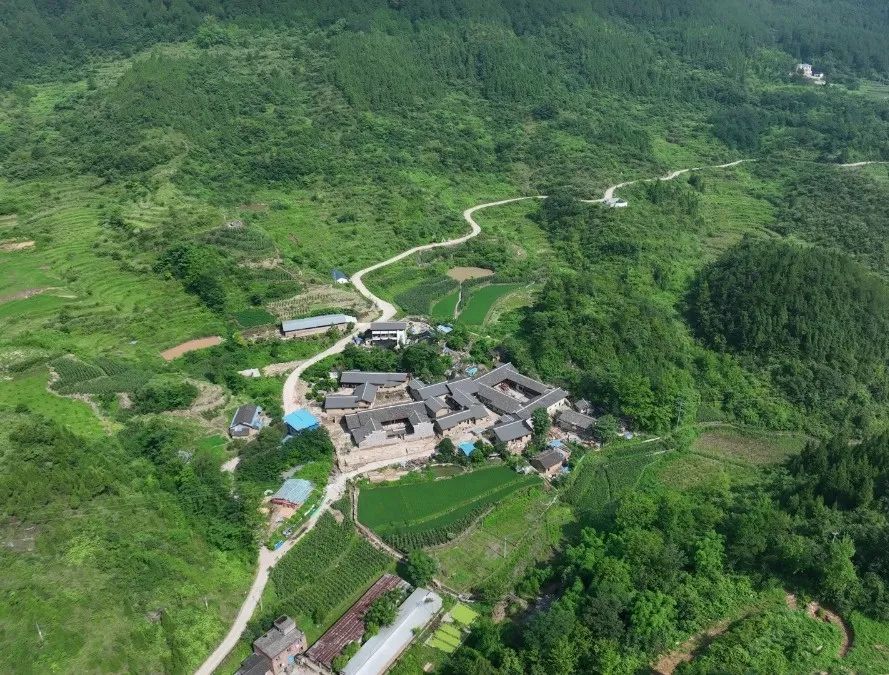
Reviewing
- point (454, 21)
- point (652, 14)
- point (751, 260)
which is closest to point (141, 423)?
point (751, 260)

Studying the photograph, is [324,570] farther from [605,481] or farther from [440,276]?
[440,276]

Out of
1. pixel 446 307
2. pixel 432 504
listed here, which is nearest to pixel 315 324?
pixel 446 307

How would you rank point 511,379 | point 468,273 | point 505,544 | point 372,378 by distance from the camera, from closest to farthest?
1. point 505,544
2. point 372,378
3. point 511,379
4. point 468,273

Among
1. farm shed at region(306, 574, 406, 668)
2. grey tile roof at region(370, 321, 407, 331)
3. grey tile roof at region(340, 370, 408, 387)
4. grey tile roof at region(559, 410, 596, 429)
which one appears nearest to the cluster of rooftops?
grey tile roof at region(340, 370, 408, 387)

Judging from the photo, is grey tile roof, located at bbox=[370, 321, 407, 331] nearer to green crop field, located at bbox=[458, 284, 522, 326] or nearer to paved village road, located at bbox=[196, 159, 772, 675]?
paved village road, located at bbox=[196, 159, 772, 675]

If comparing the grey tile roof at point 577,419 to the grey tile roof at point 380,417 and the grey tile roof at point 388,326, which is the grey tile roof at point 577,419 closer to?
the grey tile roof at point 380,417

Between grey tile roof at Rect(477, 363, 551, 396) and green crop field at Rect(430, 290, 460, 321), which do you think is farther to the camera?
green crop field at Rect(430, 290, 460, 321)
